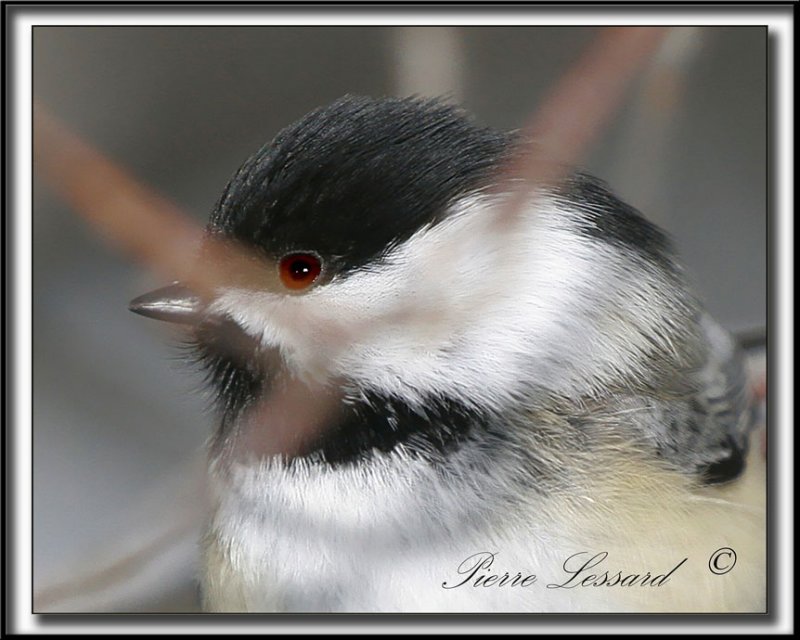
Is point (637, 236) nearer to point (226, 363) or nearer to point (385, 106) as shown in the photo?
point (385, 106)

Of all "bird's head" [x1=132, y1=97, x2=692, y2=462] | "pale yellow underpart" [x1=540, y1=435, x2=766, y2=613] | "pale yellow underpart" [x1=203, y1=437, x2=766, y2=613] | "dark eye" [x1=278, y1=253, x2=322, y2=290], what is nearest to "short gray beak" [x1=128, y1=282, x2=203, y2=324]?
"bird's head" [x1=132, y1=97, x2=692, y2=462]

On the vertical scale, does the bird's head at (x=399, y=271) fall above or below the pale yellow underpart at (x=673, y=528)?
Result: above

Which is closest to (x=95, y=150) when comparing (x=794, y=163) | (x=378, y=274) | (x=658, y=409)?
(x=378, y=274)

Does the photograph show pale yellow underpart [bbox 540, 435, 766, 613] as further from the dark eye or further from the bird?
the dark eye

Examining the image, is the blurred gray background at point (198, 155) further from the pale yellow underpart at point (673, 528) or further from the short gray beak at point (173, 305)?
the pale yellow underpart at point (673, 528)

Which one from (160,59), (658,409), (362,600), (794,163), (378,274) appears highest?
(160,59)

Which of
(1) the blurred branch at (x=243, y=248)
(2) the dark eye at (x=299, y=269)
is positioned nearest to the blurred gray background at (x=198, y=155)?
(1) the blurred branch at (x=243, y=248)

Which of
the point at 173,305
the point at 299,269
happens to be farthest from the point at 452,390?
the point at 173,305

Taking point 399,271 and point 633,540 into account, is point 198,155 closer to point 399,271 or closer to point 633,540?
point 399,271
